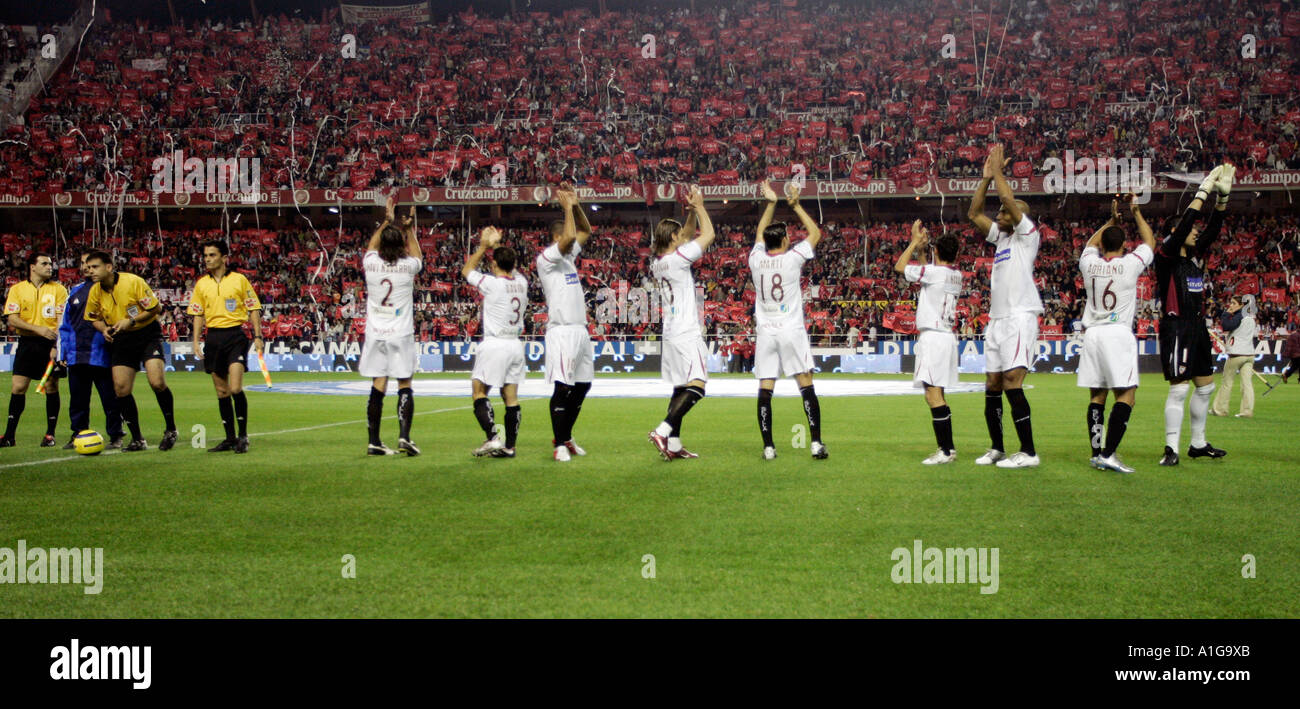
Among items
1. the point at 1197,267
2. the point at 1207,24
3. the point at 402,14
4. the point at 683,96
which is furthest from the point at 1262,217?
the point at 402,14

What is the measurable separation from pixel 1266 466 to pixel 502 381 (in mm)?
7221

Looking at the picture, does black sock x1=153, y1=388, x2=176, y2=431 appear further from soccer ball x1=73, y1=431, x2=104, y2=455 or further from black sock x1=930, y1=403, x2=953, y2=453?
black sock x1=930, y1=403, x2=953, y2=453

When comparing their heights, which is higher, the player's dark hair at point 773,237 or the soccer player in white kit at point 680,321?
the player's dark hair at point 773,237

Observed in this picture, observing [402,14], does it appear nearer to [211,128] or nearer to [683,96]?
[211,128]

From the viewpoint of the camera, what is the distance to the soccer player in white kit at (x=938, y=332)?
870cm

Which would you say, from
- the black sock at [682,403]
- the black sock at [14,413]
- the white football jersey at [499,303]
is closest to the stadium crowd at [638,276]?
the black sock at [14,413]

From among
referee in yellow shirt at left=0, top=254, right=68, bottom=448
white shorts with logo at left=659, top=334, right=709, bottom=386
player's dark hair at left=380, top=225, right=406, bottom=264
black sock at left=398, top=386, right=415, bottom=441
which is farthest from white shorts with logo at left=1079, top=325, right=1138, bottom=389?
referee in yellow shirt at left=0, top=254, right=68, bottom=448

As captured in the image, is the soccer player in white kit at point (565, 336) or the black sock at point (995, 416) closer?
the black sock at point (995, 416)

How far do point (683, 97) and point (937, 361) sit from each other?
4239 centimetres

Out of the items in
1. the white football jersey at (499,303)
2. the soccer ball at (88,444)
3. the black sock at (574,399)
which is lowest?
the soccer ball at (88,444)

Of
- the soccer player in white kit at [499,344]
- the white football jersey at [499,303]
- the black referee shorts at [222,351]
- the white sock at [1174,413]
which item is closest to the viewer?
the white sock at [1174,413]

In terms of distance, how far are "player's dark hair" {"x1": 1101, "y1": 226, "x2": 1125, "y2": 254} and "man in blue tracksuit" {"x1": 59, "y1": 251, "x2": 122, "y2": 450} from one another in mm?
Result: 10178

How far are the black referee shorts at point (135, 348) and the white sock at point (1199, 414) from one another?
1081 centimetres

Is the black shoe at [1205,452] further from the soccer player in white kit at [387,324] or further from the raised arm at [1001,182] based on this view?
the soccer player in white kit at [387,324]
